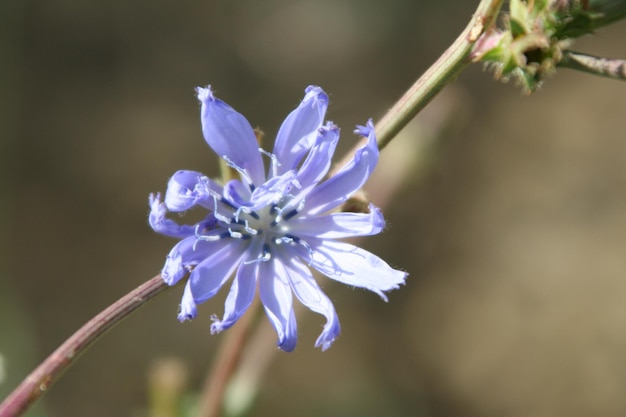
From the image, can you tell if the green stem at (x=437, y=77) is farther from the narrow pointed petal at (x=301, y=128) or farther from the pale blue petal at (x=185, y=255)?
the pale blue petal at (x=185, y=255)

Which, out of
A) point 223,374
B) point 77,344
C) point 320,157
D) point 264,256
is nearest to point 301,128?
point 320,157

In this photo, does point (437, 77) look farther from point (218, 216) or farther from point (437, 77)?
point (218, 216)

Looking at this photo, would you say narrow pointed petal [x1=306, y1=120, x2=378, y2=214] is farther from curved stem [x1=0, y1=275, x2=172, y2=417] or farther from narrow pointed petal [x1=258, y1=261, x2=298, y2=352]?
curved stem [x1=0, y1=275, x2=172, y2=417]

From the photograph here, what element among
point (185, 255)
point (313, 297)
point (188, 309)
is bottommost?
point (313, 297)

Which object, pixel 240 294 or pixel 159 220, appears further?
pixel 240 294

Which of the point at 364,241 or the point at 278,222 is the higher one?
the point at 278,222

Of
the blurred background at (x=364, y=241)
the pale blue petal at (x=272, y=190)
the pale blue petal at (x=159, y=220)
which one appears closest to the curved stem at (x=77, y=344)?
the pale blue petal at (x=159, y=220)

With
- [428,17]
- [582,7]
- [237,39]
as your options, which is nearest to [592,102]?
[428,17]

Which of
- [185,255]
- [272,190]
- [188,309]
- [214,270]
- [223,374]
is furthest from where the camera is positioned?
[223,374]
